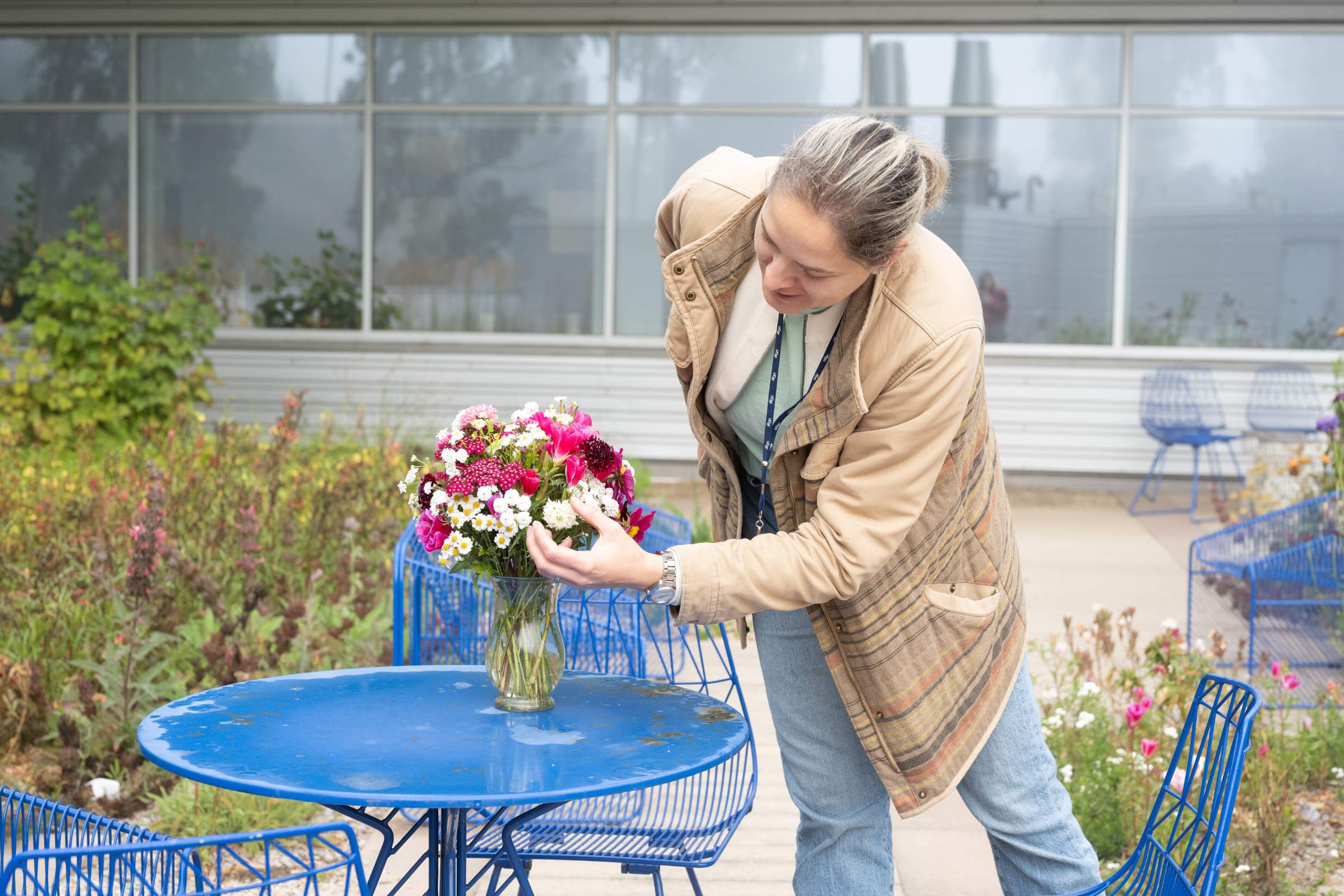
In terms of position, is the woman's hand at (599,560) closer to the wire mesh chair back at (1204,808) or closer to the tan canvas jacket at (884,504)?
the tan canvas jacket at (884,504)

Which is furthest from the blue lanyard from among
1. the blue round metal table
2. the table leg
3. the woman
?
the table leg

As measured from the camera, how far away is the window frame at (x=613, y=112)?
9750 mm

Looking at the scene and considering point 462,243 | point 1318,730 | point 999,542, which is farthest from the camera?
point 462,243

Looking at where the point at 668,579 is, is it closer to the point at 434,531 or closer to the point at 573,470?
the point at 573,470

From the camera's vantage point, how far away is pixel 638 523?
6.81 feet

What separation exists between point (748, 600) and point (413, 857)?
6.03ft

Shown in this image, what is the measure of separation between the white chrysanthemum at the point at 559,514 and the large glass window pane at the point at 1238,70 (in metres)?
9.04

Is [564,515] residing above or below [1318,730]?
above

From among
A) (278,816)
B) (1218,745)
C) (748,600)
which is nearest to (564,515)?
(748,600)

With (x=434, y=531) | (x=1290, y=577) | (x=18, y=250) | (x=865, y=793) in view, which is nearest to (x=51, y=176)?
(x=18, y=250)

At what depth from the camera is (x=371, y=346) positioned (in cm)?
1030

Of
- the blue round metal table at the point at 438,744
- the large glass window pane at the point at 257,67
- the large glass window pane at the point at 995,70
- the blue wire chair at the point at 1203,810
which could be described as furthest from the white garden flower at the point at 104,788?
the large glass window pane at the point at 995,70

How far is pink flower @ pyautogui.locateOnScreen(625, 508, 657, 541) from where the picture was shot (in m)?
2.04

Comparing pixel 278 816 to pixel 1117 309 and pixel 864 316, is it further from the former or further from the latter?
pixel 1117 309
